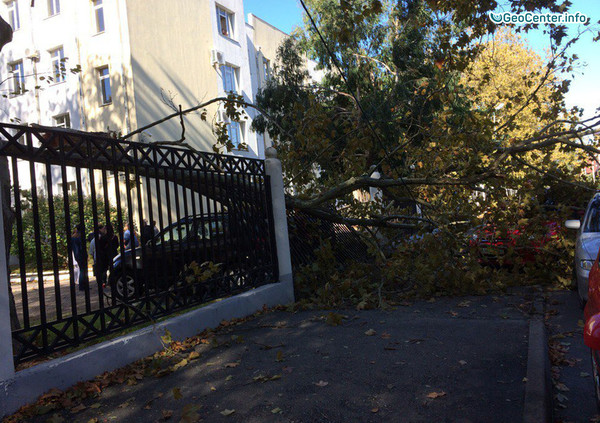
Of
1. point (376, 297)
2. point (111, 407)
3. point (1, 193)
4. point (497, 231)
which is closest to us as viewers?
point (111, 407)

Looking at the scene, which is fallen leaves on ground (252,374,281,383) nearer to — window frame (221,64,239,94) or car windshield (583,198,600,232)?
car windshield (583,198,600,232)

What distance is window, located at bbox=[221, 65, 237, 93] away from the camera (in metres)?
26.5

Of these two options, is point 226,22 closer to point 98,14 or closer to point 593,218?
point 98,14

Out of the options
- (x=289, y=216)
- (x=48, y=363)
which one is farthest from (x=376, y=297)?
(x=48, y=363)

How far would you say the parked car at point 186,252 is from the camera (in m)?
5.55

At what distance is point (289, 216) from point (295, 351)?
448 cm

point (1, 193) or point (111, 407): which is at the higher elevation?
point (1, 193)

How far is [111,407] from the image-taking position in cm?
413

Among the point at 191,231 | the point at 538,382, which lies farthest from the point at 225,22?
the point at 538,382

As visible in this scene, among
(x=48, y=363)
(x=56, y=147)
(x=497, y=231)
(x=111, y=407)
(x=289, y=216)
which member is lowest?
(x=111, y=407)

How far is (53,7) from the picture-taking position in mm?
22812

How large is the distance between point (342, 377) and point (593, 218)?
207 inches

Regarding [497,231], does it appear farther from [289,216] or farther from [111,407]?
[111,407]

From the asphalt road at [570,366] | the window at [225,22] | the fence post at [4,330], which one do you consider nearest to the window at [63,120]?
the window at [225,22]
